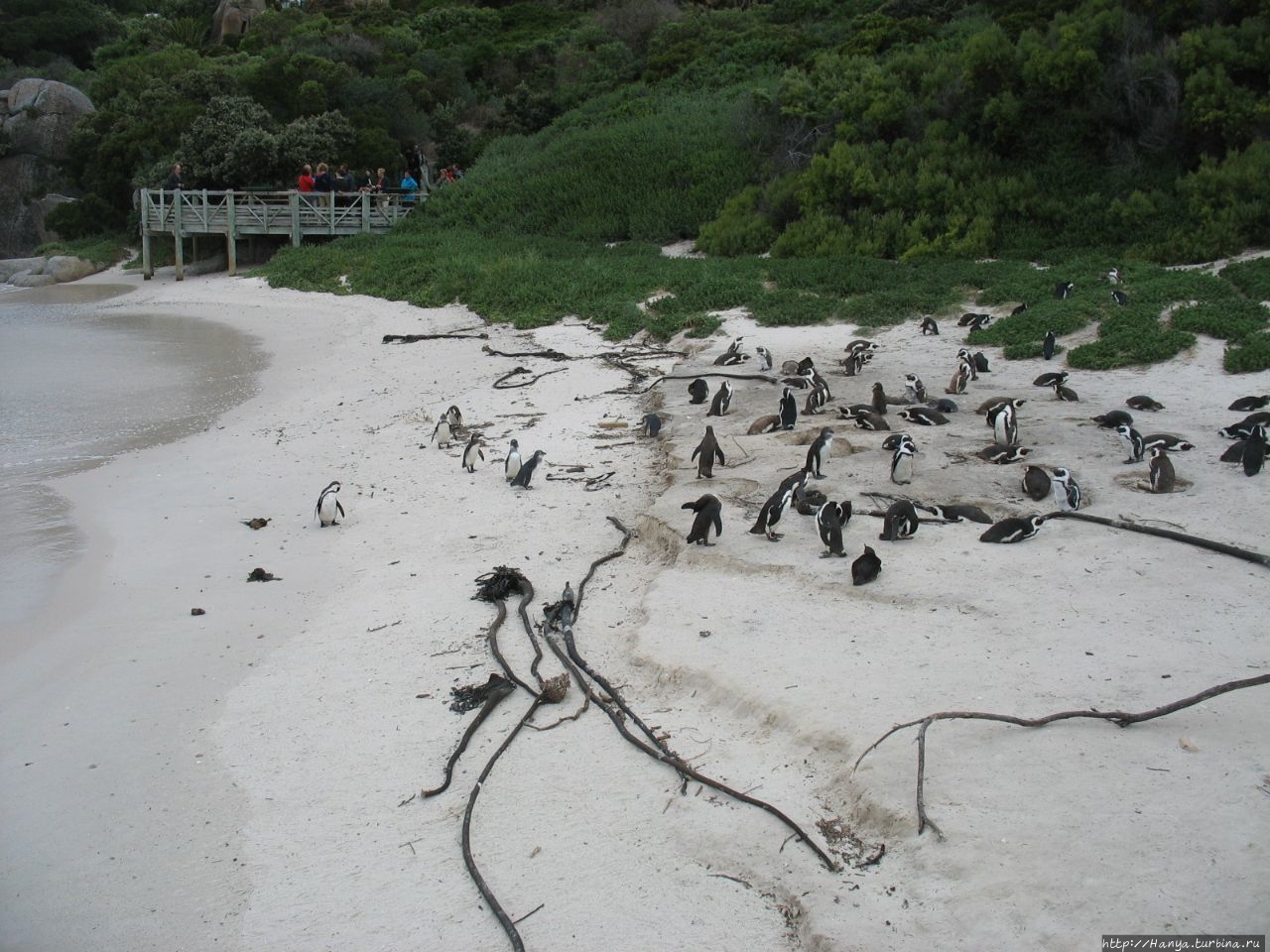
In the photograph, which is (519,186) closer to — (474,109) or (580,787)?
(474,109)

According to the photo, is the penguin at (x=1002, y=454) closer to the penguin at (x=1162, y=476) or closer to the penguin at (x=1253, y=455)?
the penguin at (x=1162, y=476)

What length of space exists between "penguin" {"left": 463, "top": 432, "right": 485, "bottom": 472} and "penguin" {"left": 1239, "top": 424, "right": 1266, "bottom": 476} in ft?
19.5

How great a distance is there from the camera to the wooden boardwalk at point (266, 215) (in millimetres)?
25891

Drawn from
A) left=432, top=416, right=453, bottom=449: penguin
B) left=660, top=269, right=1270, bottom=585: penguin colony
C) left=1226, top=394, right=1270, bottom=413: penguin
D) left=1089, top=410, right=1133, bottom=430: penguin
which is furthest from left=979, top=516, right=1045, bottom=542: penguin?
left=432, top=416, right=453, bottom=449: penguin

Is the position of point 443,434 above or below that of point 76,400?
above

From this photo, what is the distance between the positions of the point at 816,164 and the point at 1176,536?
14885 mm

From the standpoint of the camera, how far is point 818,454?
26.5 feet

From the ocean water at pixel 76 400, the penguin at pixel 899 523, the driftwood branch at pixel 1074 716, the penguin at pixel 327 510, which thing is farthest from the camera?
the penguin at pixel 327 510

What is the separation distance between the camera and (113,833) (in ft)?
14.1

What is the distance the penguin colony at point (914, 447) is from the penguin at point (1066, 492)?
0.01 m

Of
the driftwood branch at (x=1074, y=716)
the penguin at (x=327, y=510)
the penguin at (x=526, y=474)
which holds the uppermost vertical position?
the driftwood branch at (x=1074, y=716)

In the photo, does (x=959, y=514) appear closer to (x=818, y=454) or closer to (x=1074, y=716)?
(x=818, y=454)

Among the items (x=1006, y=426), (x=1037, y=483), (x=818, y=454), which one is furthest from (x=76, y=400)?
(x=1037, y=483)

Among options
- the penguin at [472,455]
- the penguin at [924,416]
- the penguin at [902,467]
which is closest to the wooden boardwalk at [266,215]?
the penguin at [472,455]
